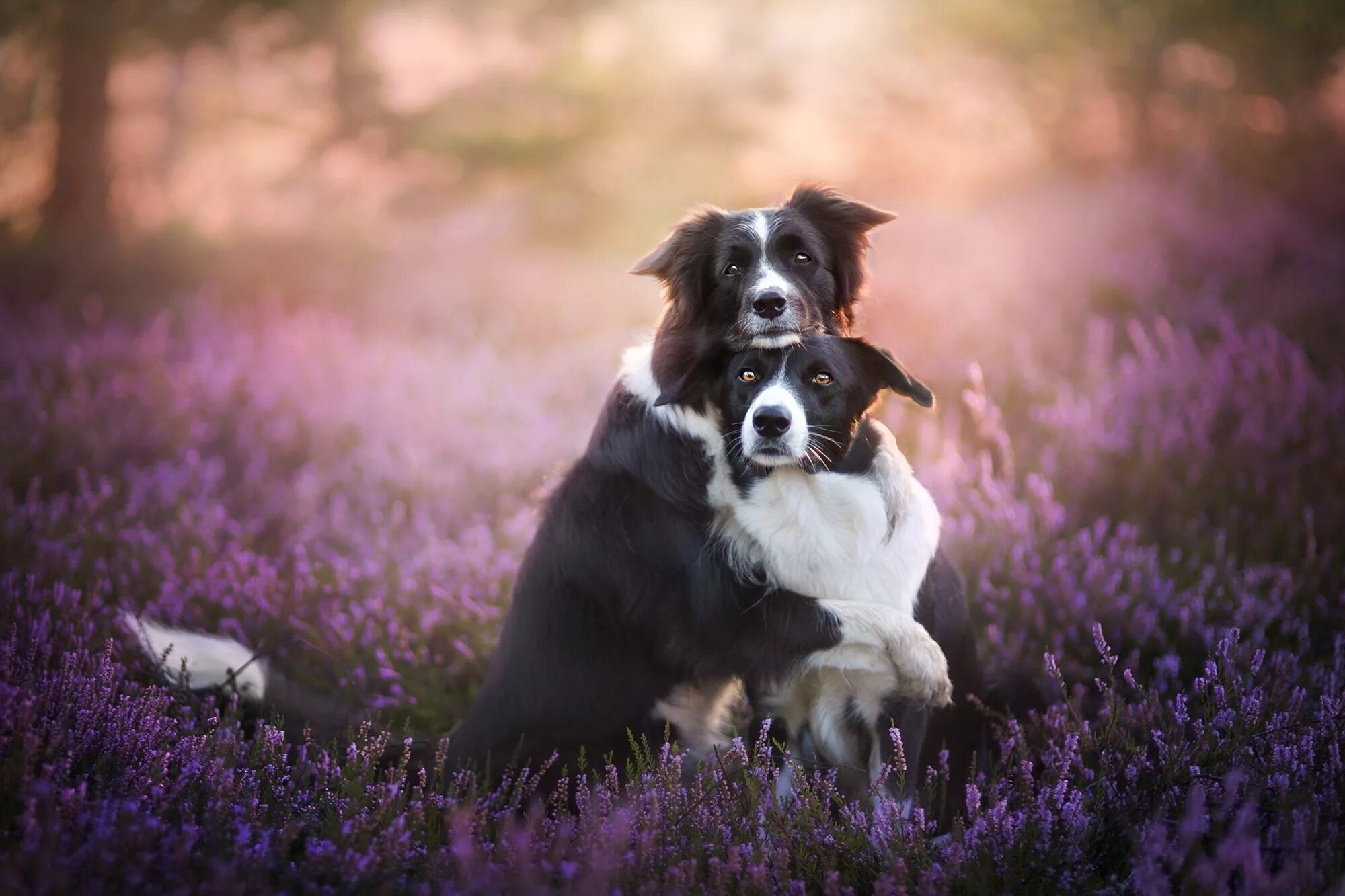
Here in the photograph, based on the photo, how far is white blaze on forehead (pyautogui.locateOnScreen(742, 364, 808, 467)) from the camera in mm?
2605

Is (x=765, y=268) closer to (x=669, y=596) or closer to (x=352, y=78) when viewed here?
(x=669, y=596)

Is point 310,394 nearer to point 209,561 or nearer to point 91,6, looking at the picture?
point 209,561

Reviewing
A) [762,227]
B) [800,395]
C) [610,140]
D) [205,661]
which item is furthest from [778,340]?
[610,140]

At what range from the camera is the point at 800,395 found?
8.85 ft

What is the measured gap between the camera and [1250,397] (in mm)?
4828

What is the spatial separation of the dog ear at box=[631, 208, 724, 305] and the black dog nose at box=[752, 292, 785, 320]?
322mm

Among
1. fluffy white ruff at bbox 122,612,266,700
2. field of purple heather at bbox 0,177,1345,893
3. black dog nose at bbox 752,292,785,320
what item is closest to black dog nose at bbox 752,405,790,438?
black dog nose at bbox 752,292,785,320

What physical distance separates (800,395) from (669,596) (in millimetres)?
701

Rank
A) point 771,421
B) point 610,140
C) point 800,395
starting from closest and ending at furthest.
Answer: point 771,421 < point 800,395 < point 610,140

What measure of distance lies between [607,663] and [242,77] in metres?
10.9

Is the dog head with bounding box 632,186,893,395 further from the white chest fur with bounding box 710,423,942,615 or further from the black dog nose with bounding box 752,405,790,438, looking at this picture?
the white chest fur with bounding box 710,423,942,615

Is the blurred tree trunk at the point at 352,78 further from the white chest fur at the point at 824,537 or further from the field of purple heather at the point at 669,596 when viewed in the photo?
the white chest fur at the point at 824,537

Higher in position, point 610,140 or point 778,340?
point 610,140

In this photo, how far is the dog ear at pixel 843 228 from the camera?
3.21 metres
